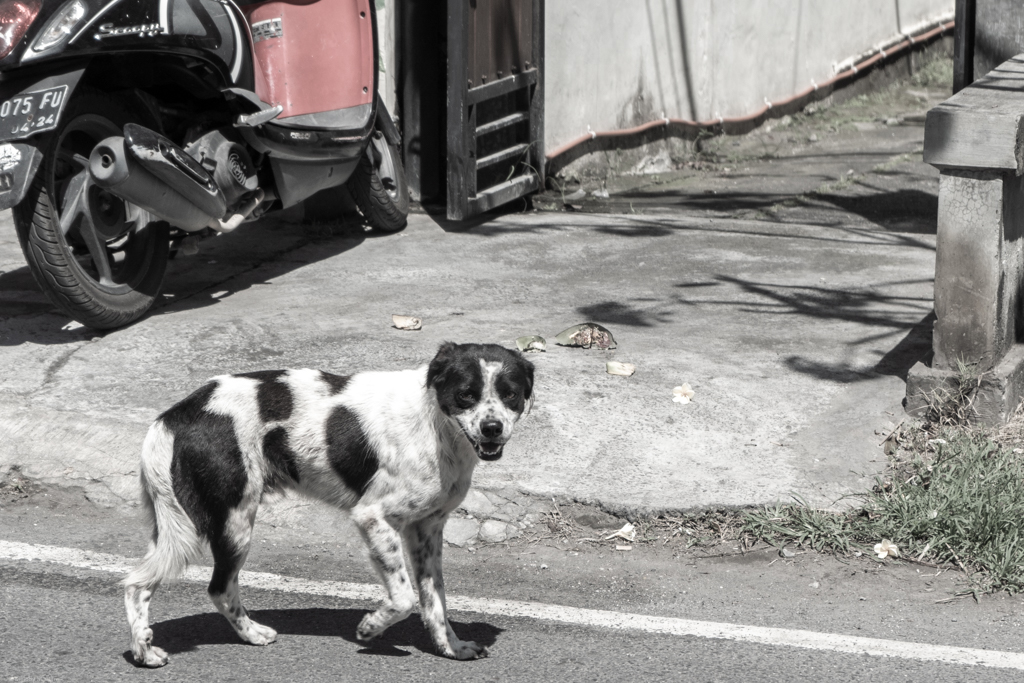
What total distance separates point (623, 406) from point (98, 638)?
246cm

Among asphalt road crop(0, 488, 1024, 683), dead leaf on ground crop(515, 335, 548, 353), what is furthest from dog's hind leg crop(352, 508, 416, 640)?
dead leaf on ground crop(515, 335, 548, 353)

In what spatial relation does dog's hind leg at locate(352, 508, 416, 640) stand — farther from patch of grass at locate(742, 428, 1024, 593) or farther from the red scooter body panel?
the red scooter body panel

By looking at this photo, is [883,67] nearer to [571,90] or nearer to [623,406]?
[571,90]

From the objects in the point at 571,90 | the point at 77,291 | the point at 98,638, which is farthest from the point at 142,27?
the point at 571,90

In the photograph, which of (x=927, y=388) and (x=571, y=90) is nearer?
(x=927, y=388)

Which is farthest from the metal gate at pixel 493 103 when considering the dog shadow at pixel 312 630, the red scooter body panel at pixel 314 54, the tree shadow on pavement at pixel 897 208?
the dog shadow at pixel 312 630

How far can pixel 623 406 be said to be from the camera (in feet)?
18.6

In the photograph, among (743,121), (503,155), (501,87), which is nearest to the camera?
(501,87)

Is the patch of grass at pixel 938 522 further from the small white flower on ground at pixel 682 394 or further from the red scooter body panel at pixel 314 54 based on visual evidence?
the red scooter body panel at pixel 314 54

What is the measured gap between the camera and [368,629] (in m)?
3.92

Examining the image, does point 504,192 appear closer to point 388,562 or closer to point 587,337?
point 587,337

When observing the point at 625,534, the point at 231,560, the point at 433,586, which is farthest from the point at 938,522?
the point at 231,560

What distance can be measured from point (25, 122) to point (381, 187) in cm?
285

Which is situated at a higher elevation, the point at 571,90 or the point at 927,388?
the point at 571,90
